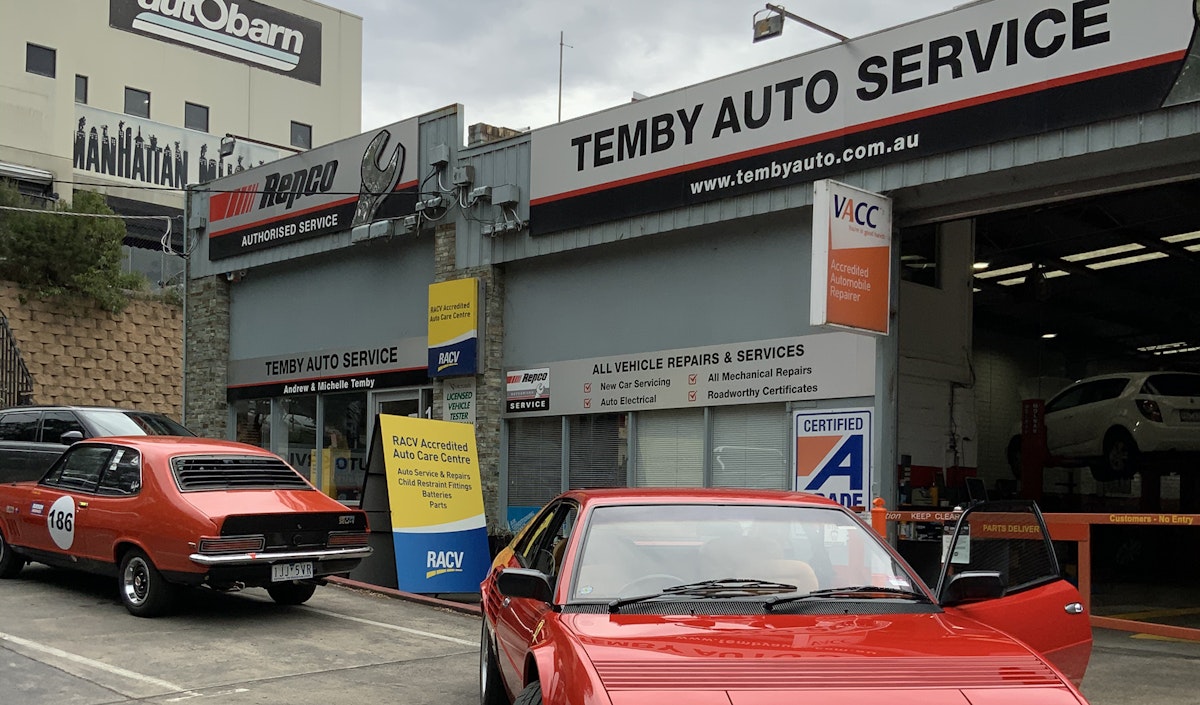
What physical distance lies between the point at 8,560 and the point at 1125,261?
18303mm

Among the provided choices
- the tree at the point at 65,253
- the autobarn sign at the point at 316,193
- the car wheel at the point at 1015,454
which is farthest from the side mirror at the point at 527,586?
the tree at the point at 65,253

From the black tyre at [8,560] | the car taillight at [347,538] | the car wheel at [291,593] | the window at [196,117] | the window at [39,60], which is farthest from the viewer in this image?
the window at [196,117]

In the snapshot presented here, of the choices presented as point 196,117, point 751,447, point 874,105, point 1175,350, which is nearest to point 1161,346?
point 1175,350

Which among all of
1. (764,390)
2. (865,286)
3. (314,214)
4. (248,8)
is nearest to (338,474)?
(314,214)

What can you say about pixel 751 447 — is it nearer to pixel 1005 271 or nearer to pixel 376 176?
pixel 376 176

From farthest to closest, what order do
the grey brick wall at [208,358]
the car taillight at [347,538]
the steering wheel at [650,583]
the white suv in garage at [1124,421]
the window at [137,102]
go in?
the window at [137,102] → the grey brick wall at [208,358] → the white suv in garage at [1124,421] → the car taillight at [347,538] → the steering wheel at [650,583]

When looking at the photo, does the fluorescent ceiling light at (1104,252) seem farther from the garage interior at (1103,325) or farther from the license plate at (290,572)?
the license plate at (290,572)

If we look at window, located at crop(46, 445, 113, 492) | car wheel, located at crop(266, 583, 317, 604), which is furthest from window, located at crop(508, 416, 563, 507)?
window, located at crop(46, 445, 113, 492)

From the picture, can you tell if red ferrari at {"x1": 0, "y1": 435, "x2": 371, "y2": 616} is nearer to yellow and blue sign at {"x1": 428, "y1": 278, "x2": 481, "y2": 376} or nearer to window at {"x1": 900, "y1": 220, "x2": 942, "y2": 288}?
yellow and blue sign at {"x1": 428, "y1": 278, "x2": 481, "y2": 376}

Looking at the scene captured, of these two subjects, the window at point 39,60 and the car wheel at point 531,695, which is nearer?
the car wheel at point 531,695

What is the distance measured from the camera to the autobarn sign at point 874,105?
10664 millimetres

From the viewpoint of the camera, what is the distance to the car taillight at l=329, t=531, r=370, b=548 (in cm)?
1064

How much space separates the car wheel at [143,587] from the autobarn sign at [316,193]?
29.3 feet

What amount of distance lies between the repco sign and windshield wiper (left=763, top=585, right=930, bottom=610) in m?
38.4
